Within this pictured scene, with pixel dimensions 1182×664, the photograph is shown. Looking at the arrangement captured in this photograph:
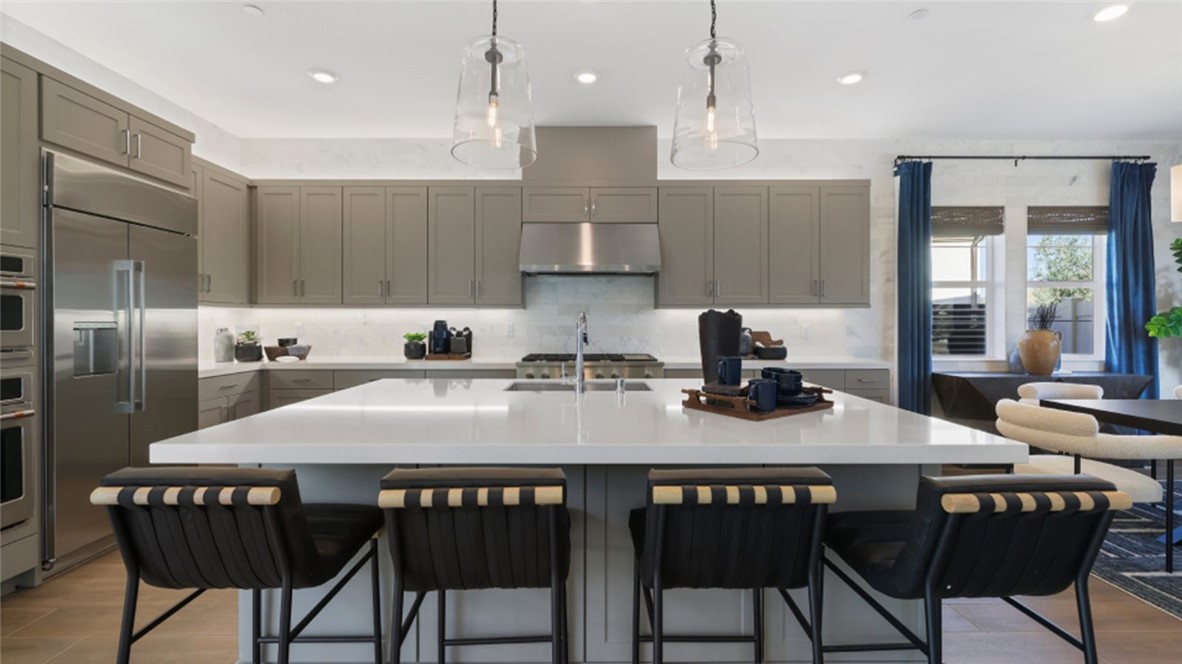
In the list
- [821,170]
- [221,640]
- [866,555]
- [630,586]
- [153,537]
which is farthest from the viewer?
[821,170]

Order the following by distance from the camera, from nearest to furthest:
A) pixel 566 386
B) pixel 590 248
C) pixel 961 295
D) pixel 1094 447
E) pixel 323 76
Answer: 1. pixel 1094 447
2. pixel 566 386
3. pixel 323 76
4. pixel 590 248
5. pixel 961 295

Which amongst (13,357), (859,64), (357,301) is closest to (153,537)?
(13,357)

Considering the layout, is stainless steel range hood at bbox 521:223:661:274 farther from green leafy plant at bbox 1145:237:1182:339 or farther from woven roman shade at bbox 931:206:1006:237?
Answer: green leafy plant at bbox 1145:237:1182:339

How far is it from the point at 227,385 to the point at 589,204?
118 inches

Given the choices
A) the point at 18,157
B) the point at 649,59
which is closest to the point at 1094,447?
the point at 649,59

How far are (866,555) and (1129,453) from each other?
2155mm

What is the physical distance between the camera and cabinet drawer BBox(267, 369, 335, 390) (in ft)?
14.3

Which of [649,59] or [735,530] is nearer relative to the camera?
[735,530]

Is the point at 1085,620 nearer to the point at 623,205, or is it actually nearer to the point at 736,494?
the point at 736,494

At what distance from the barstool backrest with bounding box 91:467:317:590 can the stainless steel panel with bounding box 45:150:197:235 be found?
87.7 inches

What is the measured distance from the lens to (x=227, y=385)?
3953 mm

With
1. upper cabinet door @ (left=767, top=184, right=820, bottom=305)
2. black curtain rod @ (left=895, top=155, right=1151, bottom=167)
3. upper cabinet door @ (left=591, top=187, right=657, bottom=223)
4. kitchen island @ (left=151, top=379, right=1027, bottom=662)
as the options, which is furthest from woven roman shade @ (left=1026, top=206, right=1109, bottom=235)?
kitchen island @ (left=151, top=379, right=1027, bottom=662)

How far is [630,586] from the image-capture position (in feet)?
5.91

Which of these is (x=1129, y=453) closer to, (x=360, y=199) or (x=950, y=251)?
(x=950, y=251)
